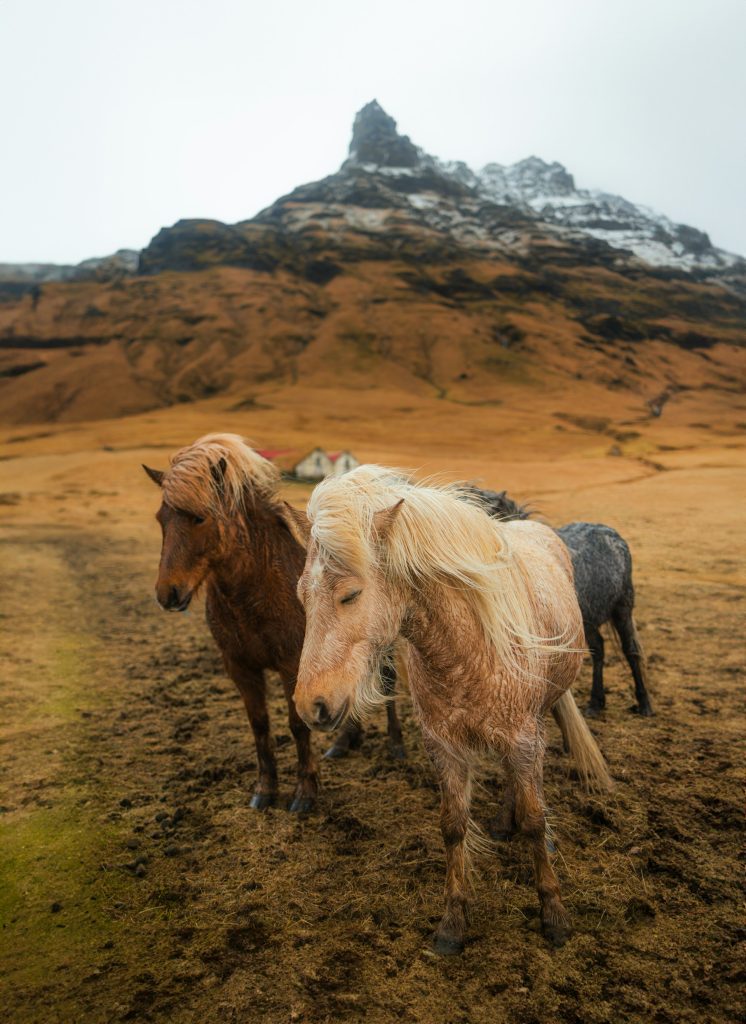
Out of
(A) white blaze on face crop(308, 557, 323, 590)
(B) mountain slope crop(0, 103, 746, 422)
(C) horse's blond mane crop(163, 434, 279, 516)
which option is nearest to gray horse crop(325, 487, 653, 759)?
(C) horse's blond mane crop(163, 434, 279, 516)

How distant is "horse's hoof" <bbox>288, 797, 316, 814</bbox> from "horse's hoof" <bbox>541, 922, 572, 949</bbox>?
1.87 m

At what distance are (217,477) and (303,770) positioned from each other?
7.52 ft

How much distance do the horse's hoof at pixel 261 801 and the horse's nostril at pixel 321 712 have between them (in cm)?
252

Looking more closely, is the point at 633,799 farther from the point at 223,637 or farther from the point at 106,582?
the point at 106,582

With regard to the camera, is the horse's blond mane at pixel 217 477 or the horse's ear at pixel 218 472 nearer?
the horse's blond mane at pixel 217 477

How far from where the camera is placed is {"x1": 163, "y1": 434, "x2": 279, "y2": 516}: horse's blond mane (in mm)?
3762

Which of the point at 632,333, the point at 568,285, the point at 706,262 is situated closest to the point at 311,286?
the point at 568,285

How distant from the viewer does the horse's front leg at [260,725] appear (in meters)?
4.23

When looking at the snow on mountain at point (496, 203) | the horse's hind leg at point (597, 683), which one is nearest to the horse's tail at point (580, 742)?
the horse's hind leg at point (597, 683)

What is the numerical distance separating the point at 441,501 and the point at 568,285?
346ft

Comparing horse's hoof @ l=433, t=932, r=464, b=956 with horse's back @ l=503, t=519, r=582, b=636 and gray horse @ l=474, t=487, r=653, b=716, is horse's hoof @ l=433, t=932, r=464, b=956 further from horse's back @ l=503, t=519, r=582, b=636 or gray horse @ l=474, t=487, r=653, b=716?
gray horse @ l=474, t=487, r=653, b=716

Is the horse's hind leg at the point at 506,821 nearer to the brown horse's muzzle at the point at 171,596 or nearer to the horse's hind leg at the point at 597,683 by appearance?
the horse's hind leg at the point at 597,683

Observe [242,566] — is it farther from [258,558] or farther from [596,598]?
[596,598]

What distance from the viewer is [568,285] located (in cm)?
9512
